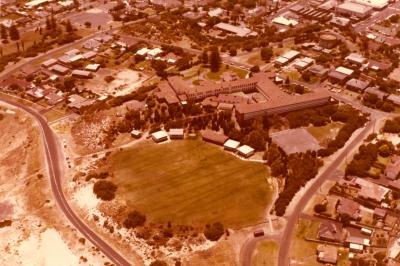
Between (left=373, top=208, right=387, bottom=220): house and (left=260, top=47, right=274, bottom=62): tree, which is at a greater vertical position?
(left=260, top=47, right=274, bottom=62): tree

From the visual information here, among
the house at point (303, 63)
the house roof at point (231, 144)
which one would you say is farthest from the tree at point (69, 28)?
the house roof at point (231, 144)

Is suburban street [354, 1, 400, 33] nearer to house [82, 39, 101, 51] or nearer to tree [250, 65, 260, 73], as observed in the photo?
tree [250, 65, 260, 73]

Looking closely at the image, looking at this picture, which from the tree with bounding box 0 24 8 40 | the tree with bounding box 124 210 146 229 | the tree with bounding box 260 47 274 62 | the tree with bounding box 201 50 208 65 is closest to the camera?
the tree with bounding box 124 210 146 229

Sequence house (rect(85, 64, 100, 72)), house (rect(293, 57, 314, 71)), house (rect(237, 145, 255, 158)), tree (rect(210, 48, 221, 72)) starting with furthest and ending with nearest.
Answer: house (rect(85, 64, 100, 72))
tree (rect(210, 48, 221, 72))
house (rect(293, 57, 314, 71))
house (rect(237, 145, 255, 158))

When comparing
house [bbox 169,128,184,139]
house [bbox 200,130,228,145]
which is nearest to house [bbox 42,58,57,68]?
house [bbox 169,128,184,139]

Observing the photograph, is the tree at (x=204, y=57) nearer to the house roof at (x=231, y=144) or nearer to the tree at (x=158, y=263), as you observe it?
the house roof at (x=231, y=144)

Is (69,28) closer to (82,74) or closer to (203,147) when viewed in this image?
(82,74)
